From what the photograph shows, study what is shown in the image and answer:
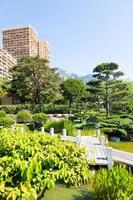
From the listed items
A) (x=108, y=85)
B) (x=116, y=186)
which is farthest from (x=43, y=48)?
(x=116, y=186)

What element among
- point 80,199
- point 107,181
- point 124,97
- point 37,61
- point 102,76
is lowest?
point 80,199

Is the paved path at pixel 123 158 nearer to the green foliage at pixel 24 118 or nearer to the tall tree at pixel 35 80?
the green foliage at pixel 24 118

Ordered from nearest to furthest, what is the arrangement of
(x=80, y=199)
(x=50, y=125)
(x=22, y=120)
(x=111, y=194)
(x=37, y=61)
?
(x=111, y=194), (x=80, y=199), (x=50, y=125), (x=22, y=120), (x=37, y=61)

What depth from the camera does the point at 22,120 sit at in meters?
28.1

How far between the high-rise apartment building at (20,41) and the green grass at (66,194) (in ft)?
472

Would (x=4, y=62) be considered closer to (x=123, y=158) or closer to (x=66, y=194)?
(x=123, y=158)

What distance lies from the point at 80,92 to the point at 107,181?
34.6 metres

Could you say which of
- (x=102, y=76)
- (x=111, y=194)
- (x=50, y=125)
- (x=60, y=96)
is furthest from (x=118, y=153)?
(x=60, y=96)

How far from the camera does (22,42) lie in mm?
153375

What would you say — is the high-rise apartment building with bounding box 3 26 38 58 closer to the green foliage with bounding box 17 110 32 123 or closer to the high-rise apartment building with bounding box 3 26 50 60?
the high-rise apartment building with bounding box 3 26 50 60

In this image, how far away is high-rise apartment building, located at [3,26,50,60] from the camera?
152 m

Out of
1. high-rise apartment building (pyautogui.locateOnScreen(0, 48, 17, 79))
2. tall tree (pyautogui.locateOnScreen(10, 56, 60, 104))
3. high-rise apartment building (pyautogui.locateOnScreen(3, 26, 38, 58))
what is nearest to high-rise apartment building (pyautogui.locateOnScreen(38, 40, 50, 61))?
high-rise apartment building (pyautogui.locateOnScreen(3, 26, 38, 58))

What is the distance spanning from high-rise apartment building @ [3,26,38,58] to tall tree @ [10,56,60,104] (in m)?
112

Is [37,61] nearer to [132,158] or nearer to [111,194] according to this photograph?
[132,158]
